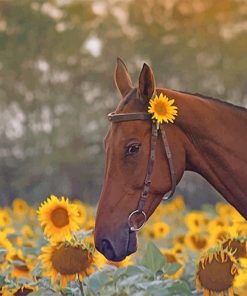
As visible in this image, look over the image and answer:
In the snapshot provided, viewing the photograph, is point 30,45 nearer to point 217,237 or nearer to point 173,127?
point 217,237

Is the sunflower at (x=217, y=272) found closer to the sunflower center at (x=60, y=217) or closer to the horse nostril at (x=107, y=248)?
the horse nostril at (x=107, y=248)

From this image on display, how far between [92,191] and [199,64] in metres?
3.71

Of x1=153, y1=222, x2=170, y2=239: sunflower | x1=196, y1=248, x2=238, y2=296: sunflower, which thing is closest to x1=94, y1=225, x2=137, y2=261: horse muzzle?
x1=196, y1=248, x2=238, y2=296: sunflower

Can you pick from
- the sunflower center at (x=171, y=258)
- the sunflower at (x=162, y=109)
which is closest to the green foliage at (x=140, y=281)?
the sunflower at (x=162, y=109)

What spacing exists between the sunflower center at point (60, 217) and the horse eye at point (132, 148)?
714mm

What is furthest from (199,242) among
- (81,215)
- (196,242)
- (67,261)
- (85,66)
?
(85,66)

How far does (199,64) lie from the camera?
19.1 meters

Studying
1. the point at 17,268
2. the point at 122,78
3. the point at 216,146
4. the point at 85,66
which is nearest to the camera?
the point at 216,146

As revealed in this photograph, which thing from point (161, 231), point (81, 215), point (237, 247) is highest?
point (161, 231)

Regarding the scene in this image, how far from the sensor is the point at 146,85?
3652 millimetres

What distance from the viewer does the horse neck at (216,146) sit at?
3709 mm

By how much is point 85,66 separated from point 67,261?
48.8 feet

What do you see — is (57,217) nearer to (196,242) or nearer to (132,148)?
(132,148)

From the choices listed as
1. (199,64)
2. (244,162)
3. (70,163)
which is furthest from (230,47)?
(244,162)
